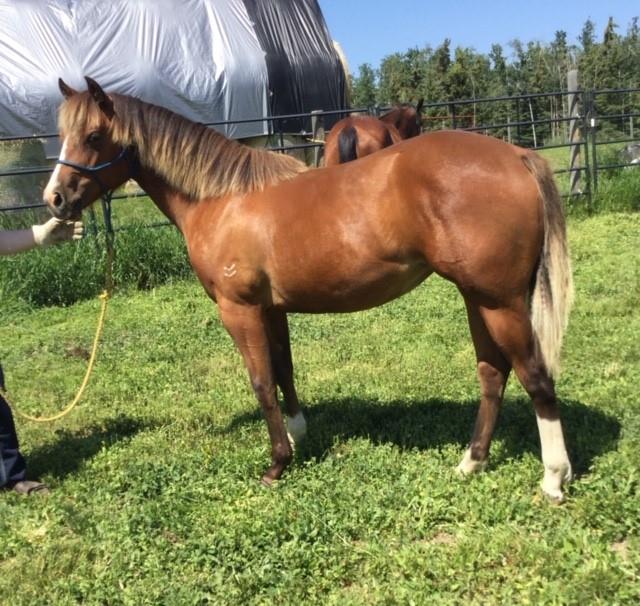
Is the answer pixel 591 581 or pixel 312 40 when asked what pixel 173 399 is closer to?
pixel 591 581

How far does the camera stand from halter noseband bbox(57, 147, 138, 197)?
3.34 metres

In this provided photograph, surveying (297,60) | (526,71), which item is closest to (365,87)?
(526,71)

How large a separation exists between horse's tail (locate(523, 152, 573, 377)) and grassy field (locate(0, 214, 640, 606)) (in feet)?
2.37

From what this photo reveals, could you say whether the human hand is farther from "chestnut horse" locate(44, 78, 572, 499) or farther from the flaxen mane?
the flaxen mane

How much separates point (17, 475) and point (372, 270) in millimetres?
2197

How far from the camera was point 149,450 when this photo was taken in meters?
3.97

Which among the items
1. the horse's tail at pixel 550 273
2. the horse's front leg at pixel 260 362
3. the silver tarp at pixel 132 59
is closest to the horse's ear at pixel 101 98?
the horse's front leg at pixel 260 362

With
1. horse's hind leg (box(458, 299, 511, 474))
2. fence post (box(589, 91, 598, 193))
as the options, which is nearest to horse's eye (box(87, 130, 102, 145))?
horse's hind leg (box(458, 299, 511, 474))

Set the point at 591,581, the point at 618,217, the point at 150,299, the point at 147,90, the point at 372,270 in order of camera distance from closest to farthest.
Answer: the point at 591,581
the point at 372,270
the point at 150,299
the point at 618,217
the point at 147,90

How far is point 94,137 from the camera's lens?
3340 millimetres

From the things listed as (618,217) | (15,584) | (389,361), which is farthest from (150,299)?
(618,217)

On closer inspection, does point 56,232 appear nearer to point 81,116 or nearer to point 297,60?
point 81,116

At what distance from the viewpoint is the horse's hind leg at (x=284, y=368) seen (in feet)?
12.4

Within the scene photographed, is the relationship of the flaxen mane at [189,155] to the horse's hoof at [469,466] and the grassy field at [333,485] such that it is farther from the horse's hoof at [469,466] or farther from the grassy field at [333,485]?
the horse's hoof at [469,466]
